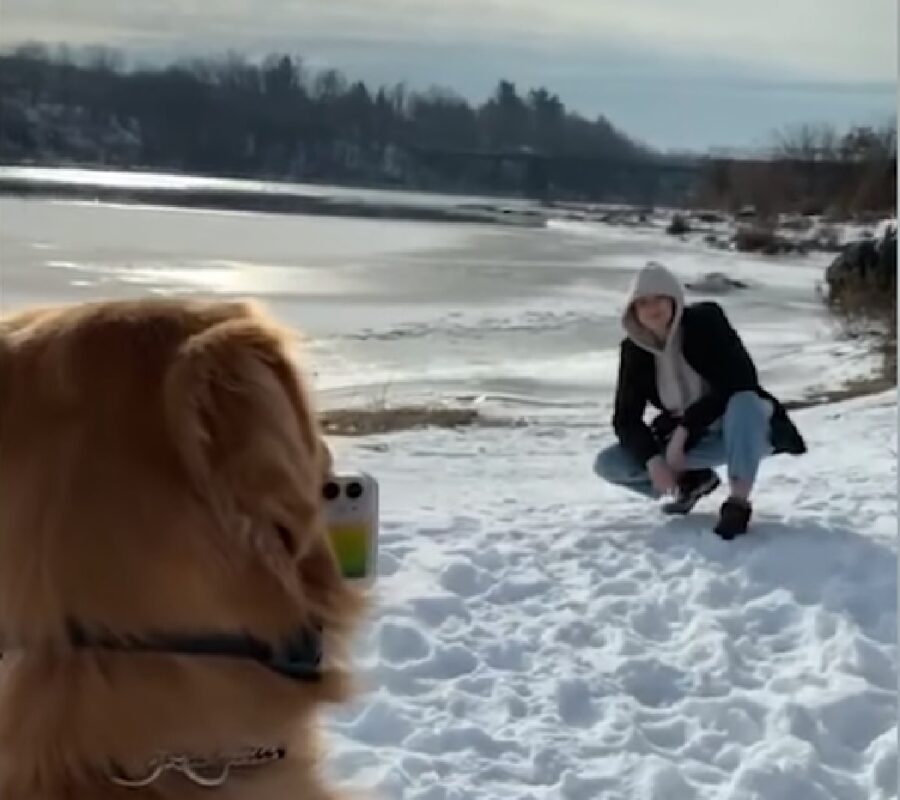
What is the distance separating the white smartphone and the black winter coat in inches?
118

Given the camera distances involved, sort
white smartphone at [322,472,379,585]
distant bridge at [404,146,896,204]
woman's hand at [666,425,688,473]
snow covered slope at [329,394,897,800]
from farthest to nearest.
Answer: distant bridge at [404,146,896,204] < woman's hand at [666,425,688,473] < snow covered slope at [329,394,897,800] < white smartphone at [322,472,379,585]

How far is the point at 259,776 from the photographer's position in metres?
1.50

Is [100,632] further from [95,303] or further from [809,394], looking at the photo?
[809,394]

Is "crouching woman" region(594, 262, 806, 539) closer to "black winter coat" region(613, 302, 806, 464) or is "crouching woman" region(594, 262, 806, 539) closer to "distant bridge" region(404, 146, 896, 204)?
"black winter coat" region(613, 302, 806, 464)

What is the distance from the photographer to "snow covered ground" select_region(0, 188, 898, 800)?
10.3 feet

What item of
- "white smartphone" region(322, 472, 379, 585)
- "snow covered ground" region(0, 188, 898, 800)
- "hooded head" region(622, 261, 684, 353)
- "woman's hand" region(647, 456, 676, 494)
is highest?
"white smartphone" region(322, 472, 379, 585)

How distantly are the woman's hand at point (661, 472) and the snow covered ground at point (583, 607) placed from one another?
0.15 metres

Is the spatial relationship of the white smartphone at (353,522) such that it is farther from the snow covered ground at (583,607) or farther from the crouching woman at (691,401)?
the crouching woman at (691,401)

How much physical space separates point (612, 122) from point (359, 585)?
1083 centimetres

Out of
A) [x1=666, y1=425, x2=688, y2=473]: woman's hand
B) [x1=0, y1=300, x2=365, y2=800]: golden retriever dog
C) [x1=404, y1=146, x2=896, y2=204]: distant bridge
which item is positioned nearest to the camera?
[x1=0, y1=300, x2=365, y2=800]: golden retriever dog

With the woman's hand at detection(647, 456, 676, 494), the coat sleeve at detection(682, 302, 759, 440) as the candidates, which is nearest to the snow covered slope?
the woman's hand at detection(647, 456, 676, 494)

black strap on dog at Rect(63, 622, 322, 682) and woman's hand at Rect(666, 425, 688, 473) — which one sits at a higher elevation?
black strap on dog at Rect(63, 622, 322, 682)

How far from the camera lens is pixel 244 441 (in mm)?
1383

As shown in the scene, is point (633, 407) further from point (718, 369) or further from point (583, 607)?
point (583, 607)
